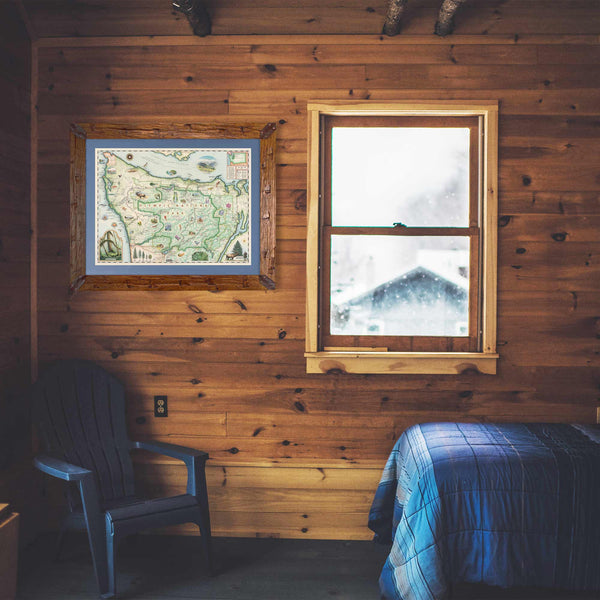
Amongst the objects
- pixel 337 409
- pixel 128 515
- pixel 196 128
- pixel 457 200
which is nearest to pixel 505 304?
pixel 457 200

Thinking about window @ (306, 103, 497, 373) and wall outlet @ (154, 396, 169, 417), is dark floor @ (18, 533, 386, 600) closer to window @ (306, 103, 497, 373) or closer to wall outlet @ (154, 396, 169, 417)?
wall outlet @ (154, 396, 169, 417)

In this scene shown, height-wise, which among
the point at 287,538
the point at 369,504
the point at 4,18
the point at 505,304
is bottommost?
the point at 287,538

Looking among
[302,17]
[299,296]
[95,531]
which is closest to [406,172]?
[299,296]

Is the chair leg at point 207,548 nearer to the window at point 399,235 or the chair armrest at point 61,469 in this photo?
the chair armrest at point 61,469

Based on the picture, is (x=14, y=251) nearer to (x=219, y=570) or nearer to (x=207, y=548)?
(x=207, y=548)

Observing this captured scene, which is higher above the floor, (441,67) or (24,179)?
(441,67)

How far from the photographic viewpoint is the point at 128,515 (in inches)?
85.1

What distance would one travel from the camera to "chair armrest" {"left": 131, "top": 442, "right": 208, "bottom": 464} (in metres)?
2.45

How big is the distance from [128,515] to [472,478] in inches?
56.8

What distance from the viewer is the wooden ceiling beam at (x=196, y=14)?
2.48m

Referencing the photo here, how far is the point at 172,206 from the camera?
9.28 feet

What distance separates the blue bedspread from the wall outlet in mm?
1417

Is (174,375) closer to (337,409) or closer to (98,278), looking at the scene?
(98,278)

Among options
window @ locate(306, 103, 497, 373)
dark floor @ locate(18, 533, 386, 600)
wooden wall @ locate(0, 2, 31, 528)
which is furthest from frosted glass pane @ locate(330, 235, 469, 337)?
wooden wall @ locate(0, 2, 31, 528)
